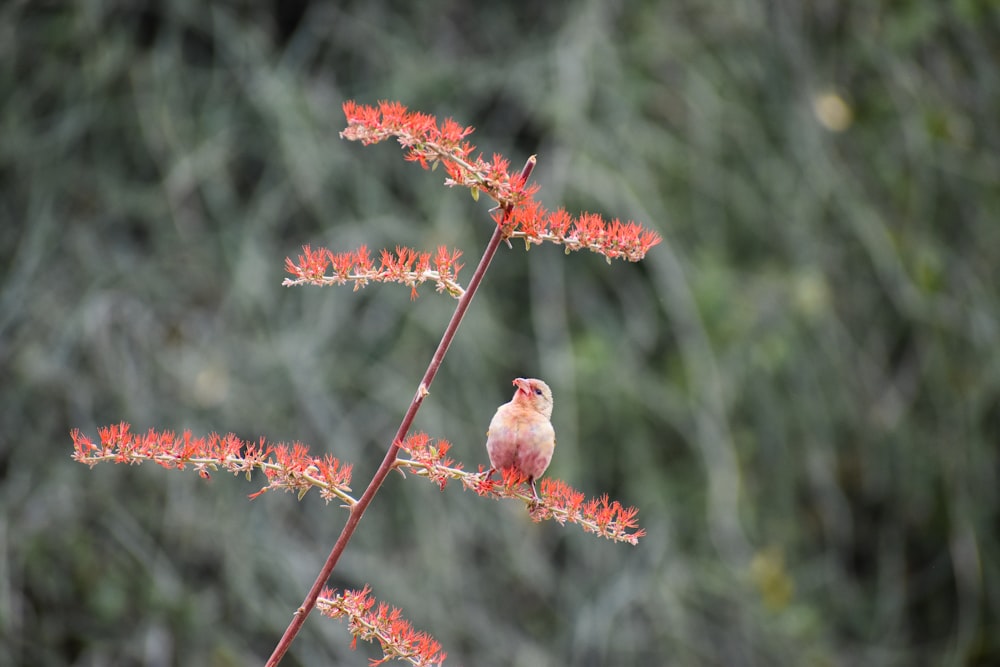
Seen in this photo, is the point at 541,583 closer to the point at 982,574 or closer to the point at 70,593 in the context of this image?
the point at 70,593

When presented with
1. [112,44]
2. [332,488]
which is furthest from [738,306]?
[332,488]

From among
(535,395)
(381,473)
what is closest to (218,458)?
(381,473)

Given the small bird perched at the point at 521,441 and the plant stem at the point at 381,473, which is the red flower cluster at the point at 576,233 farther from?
the small bird perched at the point at 521,441

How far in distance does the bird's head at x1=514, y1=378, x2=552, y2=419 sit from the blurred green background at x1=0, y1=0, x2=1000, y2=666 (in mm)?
1772

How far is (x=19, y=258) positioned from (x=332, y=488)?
8.60 feet

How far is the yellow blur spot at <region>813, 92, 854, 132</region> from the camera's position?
12.7ft

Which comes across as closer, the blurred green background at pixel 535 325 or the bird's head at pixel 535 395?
the bird's head at pixel 535 395

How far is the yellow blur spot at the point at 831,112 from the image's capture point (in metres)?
3.87

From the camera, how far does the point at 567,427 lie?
3.27 metres

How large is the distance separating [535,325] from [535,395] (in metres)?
2.06

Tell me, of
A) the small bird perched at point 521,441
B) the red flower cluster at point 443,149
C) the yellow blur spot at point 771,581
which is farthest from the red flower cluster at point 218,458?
the yellow blur spot at point 771,581

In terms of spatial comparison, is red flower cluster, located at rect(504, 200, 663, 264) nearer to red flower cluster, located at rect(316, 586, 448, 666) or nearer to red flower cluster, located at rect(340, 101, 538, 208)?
red flower cluster, located at rect(340, 101, 538, 208)

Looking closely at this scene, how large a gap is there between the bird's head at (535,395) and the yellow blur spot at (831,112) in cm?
278

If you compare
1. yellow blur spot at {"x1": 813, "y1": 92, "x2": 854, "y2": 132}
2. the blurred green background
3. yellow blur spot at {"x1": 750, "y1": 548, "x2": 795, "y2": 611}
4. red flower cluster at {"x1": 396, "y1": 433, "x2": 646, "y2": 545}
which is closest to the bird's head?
red flower cluster at {"x1": 396, "y1": 433, "x2": 646, "y2": 545}
